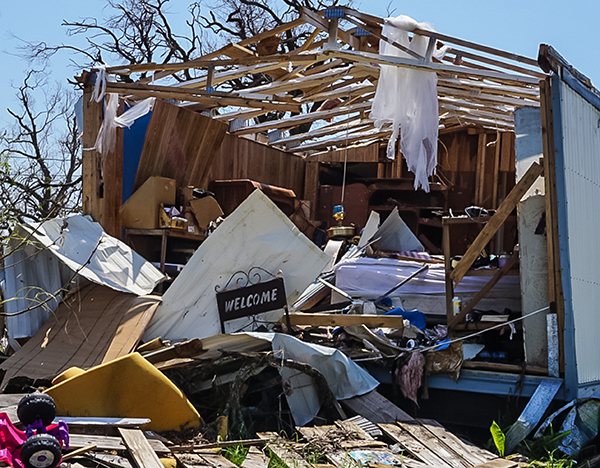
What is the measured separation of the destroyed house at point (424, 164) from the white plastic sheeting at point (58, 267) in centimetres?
107

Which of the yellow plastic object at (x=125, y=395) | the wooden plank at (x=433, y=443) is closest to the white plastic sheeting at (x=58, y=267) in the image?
the yellow plastic object at (x=125, y=395)

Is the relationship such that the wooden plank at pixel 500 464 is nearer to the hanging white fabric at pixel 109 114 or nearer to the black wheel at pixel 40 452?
the black wheel at pixel 40 452

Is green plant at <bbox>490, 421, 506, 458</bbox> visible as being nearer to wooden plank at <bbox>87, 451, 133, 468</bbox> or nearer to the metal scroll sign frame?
the metal scroll sign frame

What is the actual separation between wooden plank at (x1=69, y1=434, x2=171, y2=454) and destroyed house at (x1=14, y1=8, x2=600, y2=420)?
2.94 m

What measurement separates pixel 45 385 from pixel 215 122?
232 inches

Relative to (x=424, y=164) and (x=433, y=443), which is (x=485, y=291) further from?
(x=433, y=443)

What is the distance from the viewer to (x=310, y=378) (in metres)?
6.42

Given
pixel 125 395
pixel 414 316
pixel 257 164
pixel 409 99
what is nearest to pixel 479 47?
pixel 409 99

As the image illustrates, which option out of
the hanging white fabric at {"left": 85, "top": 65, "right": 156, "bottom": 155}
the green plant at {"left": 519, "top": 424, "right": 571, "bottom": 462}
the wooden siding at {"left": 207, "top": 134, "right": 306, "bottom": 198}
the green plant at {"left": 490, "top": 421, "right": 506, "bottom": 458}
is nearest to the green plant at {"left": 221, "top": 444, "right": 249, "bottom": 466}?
the green plant at {"left": 490, "top": 421, "right": 506, "bottom": 458}

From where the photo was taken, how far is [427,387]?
6.97m

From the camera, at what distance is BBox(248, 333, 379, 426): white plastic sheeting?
6.27 m

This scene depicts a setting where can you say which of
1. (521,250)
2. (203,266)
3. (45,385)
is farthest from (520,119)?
(45,385)

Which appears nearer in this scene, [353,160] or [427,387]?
[427,387]

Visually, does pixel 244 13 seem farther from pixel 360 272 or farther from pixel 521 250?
pixel 521 250
